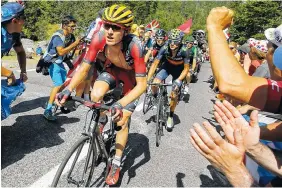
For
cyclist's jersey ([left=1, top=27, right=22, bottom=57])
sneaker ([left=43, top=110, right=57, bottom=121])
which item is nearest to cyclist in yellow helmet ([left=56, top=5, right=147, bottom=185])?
cyclist's jersey ([left=1, top=27, right=22, bottom=57])

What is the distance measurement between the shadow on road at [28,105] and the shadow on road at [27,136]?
44 centimetres

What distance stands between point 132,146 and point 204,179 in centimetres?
137

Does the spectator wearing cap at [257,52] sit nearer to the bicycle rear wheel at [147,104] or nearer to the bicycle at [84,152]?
the bicycle rear wheel at [147,104]

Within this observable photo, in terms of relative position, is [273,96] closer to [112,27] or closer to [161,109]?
[112,27]

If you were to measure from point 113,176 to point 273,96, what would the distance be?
2.21 meters

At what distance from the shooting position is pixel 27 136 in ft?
15.4

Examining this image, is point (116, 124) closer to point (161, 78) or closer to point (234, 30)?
point (161, 78)

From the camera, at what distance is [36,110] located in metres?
5.98

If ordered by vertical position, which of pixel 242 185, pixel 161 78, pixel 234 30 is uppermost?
pixel 242 185

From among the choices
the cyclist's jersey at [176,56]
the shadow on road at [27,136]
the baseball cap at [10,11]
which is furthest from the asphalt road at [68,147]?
the baseball cap at [10,11]

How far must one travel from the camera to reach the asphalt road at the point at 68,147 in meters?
3.76

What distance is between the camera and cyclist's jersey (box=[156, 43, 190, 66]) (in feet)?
21.0

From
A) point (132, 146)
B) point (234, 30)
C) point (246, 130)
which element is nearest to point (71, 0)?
point (234, 30)

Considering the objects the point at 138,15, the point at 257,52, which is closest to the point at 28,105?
the point at 257,52
